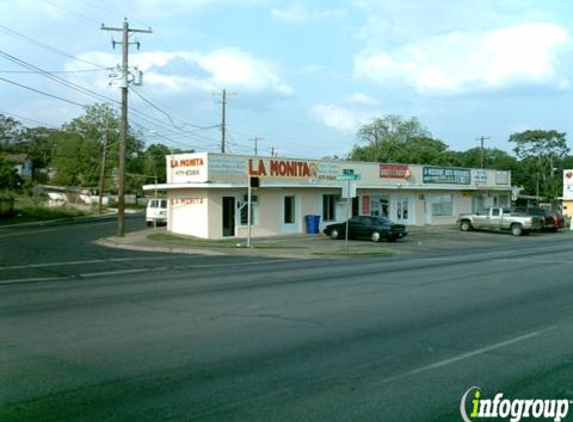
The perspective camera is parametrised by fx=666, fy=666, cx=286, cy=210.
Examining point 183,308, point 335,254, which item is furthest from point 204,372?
point 335,254

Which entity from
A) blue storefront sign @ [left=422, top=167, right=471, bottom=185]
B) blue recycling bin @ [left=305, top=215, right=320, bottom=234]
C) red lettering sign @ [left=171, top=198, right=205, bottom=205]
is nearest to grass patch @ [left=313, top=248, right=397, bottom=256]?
red lettering sign @ [left=171, top=198, right=205, bottom=205]

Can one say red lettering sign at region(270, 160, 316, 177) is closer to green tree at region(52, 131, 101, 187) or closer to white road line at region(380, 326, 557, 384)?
white road line at region(380, 326, 557, 384)

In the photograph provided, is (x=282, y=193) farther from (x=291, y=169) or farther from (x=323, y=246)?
(x=323, y=246)

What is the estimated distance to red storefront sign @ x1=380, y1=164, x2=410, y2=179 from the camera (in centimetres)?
4603

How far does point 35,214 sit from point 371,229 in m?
33.3

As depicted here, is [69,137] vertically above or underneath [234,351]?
above

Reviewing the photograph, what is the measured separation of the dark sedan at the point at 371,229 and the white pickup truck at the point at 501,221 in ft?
39.6

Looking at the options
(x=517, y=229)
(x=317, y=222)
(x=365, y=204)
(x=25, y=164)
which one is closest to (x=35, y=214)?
(x=317, y=222)

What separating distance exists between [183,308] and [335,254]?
633 inches

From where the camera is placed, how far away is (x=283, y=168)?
38625 millimetres

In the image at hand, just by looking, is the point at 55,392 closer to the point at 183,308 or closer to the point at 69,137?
the point at 183,308

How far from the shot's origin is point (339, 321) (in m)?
10.3

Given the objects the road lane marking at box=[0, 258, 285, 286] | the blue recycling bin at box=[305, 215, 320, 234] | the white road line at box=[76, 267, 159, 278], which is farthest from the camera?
the blue recycling bin at box=[305, 215, 320, 234]
